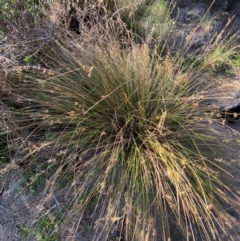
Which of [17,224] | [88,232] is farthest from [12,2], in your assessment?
[88,232]

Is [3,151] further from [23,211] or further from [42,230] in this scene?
[42,230]

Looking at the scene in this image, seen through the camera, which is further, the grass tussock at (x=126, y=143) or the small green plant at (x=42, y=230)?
the small green plant at (x=42, y=230)

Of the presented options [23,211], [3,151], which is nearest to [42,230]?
[23,211]

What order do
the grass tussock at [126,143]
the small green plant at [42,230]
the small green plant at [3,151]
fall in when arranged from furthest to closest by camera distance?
the small green plant at [3,151] → the small green plant at [42,230] → the grass tussock at [126,143]

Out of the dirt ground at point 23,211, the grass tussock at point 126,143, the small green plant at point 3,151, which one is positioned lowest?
the dirt ground at point 23,211

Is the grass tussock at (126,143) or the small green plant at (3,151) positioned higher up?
the grass tussock at (126,143)

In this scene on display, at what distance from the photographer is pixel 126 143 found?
2.12 m

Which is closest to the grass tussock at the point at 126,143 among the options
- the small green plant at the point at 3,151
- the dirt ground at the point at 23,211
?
Result: the dirt ground at the point at 23,211

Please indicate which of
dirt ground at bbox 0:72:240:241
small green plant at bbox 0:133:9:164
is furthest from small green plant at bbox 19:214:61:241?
small green plant at bbox 0:133:9:164

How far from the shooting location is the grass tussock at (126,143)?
1896 mm

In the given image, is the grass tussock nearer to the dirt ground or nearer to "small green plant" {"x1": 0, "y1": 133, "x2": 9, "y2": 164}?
the dirt ground

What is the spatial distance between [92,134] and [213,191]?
0.86 metres

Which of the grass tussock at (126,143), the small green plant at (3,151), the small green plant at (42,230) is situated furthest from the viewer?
the small green plant at (3,151)

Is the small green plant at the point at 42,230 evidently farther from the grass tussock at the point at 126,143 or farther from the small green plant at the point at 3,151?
the small green plant at the point at 3,151
